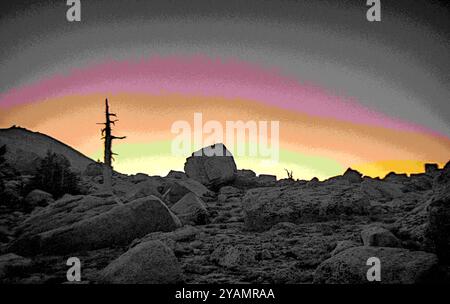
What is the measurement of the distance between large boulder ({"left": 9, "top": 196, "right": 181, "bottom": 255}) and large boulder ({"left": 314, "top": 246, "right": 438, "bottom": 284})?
5759 millimetres

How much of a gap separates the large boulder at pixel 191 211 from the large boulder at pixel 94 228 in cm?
161

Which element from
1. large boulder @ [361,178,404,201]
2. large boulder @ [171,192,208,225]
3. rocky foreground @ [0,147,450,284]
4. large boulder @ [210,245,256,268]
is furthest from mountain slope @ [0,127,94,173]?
large boulder @ [361,178,404,201]

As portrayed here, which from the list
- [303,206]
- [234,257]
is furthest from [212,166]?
[234,257]

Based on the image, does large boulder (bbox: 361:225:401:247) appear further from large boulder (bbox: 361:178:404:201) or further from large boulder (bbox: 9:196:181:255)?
→ large boulder (bbox: 361:178:404:201)

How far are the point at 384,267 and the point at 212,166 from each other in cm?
2008

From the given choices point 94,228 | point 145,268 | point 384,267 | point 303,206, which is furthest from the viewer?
point 303,206

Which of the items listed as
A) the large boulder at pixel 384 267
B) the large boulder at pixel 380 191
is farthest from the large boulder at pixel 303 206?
the large boulder at pixel 380 191

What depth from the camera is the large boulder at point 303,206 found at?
11.1 meters

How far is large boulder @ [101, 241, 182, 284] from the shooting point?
5949mm

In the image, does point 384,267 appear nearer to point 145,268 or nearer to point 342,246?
point 342,246

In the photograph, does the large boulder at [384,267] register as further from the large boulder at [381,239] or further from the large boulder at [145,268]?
the large boulder at [145,268]

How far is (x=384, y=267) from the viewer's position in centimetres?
556
